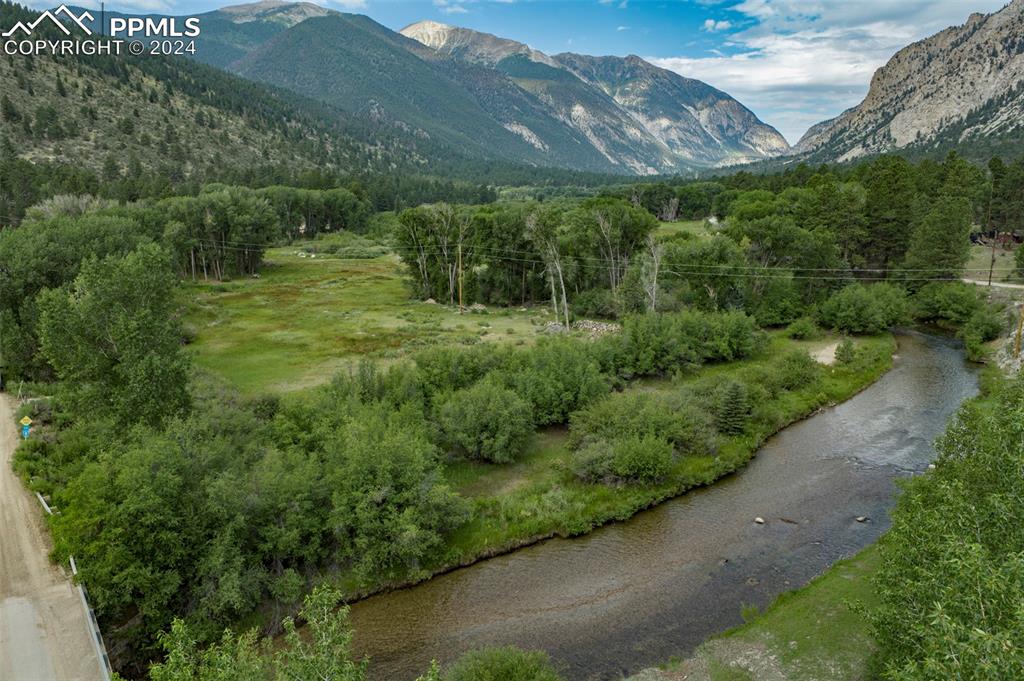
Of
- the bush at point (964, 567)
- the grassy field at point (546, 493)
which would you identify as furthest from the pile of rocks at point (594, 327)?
the bush at point (964, 567)

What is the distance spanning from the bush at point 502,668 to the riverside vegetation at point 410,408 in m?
0.39

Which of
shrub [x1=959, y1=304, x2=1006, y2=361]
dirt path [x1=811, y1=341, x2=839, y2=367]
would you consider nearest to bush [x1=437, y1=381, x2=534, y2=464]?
dirt path [x1=811, y1=341, x2=839, y2=367]

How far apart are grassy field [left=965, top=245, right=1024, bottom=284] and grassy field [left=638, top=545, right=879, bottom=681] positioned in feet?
176

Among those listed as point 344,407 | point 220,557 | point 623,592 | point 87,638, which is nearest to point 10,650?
point 87,638

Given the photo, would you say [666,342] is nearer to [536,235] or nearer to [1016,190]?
[536,235]

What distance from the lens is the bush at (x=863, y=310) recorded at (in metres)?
59.5

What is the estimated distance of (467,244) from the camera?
7562 cm

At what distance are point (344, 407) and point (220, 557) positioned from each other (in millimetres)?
10812

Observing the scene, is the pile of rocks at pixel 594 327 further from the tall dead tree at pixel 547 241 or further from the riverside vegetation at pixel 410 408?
the riverside vegetation at pixel 410 408

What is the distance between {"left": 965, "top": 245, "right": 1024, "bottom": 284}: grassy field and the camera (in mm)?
66375

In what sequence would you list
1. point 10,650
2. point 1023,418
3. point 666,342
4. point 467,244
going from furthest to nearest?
point 467,244 → point 666,342 → point 10,650 → point 1023,418

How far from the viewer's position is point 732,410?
3906cm

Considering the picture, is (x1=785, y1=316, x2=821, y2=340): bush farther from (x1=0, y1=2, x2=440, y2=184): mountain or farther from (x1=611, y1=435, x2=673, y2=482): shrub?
(x1=0, y1=2, x2=440, y2=184): mountain

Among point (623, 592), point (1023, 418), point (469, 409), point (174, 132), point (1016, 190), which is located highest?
point (174, 132)
